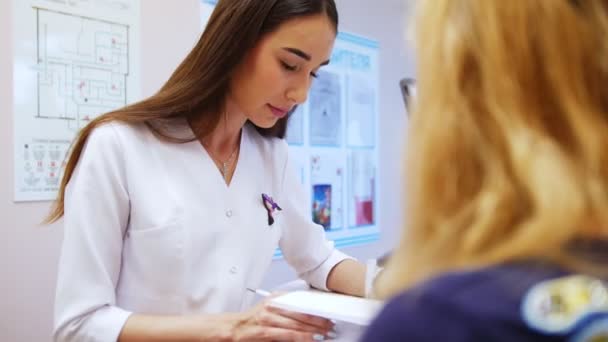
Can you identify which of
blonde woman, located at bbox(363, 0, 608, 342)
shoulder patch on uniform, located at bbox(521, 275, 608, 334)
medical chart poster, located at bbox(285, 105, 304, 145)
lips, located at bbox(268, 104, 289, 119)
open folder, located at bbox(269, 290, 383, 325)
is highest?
medical chart poster, located at bbox(285, 105, 304, 145)

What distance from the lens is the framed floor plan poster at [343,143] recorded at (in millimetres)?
2295

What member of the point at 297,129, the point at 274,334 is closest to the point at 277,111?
the point at 274,334

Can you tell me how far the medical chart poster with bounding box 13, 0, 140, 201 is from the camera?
1485 millimetres

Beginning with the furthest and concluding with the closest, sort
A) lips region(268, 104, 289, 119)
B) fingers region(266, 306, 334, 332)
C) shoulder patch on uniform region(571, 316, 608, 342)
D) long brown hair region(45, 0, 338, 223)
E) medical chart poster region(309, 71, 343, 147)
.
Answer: medical chart poster region(309, 71, 343, 147) → lips region(268, 104, 289, 119) → long brown hair region(45, 0, 338, 223) → fingers region(266, 306, 334, 332) → shoulder patch on uniform region(571, 316, 608, 342)

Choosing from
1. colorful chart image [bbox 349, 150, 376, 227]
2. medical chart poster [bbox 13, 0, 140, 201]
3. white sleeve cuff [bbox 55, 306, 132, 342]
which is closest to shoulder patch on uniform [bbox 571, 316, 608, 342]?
white sleeve cuff [bbox 55, 306, 132, 342]

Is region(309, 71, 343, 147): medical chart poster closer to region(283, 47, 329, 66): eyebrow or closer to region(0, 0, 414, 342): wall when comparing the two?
region(0, 0, 414, 342): wall

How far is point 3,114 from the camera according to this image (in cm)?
145

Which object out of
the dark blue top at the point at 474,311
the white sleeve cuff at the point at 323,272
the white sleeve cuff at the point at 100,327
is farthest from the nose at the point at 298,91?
the dark blue top at the point at 474,311

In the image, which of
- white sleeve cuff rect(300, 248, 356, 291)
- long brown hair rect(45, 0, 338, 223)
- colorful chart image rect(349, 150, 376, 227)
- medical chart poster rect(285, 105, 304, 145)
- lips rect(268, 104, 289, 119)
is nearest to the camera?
long brown hair rect(45, 0, 338, 223)

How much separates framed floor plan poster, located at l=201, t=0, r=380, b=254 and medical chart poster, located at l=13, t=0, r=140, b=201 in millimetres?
767

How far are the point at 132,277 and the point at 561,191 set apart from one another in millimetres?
874

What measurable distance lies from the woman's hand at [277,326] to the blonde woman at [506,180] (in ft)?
1.92

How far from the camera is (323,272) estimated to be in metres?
1.31

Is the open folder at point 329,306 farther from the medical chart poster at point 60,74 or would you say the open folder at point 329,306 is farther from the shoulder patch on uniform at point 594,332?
the medical chart poster at point 60,74
